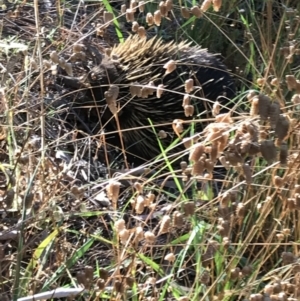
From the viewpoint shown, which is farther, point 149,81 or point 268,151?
point 149,81

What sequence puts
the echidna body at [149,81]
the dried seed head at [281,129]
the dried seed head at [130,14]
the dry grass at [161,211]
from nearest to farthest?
the dried seed head at [281,129] < the dry grass at [161,211] < the dried seed head at [130,14] < the echidna body at [149,81]

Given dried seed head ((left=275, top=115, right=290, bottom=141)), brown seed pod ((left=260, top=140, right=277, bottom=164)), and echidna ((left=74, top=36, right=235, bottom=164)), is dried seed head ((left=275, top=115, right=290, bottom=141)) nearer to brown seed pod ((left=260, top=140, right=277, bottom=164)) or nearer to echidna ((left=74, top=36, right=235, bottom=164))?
brown seed pod ((left=260, top=140, right=277, bottom=164))

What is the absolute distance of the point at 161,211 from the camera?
1775mm

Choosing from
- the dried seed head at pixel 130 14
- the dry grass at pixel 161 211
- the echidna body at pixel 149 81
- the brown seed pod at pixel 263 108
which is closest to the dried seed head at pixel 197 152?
the dry grass at pixel 161 211

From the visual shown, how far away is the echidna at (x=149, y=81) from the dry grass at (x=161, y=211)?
20 centimetres

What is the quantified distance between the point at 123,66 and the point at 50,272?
139cm

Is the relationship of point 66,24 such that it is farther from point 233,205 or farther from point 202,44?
point 233,205

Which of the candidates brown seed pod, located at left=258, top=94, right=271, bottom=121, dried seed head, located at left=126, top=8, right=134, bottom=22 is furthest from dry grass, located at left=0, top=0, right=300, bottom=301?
dried seed head, located at left=126, top=8, right=134, bottom=22

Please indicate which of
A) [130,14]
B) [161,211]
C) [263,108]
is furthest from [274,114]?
[161,211]

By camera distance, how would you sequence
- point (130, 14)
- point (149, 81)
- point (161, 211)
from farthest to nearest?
point (149, 81) → point (161, 211) → point (130, 14)

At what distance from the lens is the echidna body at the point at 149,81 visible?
2.53m

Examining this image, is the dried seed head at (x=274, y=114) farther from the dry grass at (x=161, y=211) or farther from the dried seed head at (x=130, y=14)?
the dried seed head at (x=130, y=14)

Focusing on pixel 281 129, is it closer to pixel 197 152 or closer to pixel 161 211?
pixel 197 152

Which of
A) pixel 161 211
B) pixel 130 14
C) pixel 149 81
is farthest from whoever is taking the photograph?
pixel 149 81
